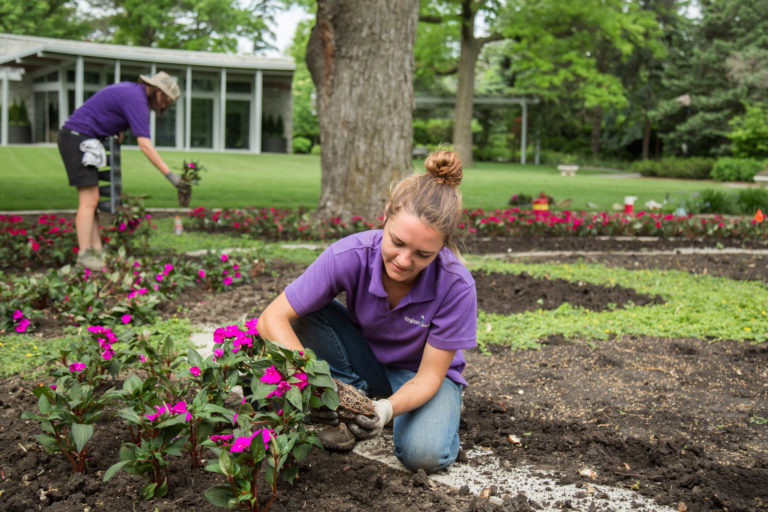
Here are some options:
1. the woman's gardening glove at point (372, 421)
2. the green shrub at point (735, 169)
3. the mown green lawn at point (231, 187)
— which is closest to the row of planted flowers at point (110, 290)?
the woman's gardening glove at point (372, 421)

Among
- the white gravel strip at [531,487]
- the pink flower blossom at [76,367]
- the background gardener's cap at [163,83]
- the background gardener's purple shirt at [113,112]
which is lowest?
the white gravel strip at [531,487]

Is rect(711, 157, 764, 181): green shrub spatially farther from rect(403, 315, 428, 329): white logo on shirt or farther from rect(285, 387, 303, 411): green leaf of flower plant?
rect(285, 387, 303, 411): green leaf of flower plant

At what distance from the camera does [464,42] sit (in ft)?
76.9

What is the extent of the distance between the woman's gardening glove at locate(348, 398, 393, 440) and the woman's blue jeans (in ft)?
0.51

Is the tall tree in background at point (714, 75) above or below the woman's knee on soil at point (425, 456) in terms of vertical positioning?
above

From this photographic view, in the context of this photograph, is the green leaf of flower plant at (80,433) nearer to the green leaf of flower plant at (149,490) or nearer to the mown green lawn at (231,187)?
the green leaf of flower plant at (149,490)

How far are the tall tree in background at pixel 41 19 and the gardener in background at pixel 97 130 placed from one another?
29.9m

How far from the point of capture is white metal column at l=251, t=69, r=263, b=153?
25.7m

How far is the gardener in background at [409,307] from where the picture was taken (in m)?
2.12

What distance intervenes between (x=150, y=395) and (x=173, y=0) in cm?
3590

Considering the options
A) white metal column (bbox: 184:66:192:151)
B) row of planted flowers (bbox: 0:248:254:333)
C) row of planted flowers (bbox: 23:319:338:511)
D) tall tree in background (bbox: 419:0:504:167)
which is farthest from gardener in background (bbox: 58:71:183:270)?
white metal column (bbox: 184:66:192:151)

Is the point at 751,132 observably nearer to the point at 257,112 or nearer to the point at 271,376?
the point at 257,112

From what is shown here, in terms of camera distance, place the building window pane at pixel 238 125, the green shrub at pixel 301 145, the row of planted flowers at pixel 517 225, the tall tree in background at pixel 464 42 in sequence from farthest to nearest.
Result: the green shrub at pixel 301 145
the building window pane at pixel 238 125
the tall tree in background at pixel 464 42
the row of planted flowers at pixel 517 225

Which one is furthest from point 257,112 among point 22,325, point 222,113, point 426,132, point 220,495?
point 220,495
